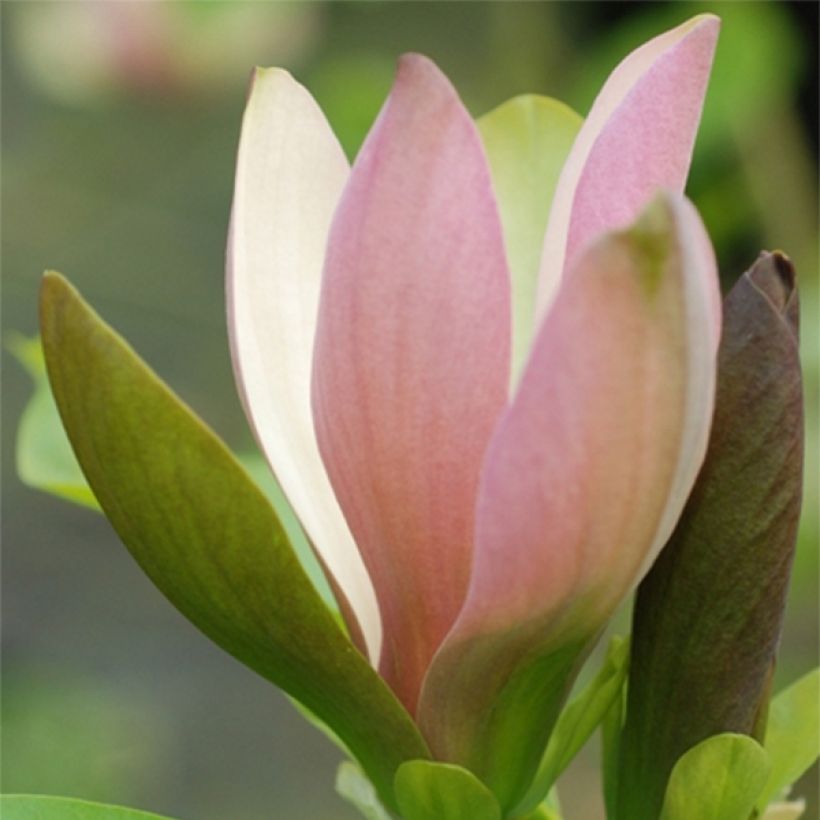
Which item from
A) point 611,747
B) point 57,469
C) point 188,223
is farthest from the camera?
point 188,223

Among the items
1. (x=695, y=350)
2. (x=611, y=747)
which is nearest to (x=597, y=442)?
(x=695, y=350)

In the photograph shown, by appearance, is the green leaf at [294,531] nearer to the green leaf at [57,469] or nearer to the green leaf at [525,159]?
the green leaf at [57,469]

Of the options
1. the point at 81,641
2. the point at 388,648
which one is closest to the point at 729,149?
the point at 81,641

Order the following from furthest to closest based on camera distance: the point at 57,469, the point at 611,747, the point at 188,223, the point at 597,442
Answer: the point at 188,223 → the point at 57,469 → the point at 611,747 → the point at 597,442

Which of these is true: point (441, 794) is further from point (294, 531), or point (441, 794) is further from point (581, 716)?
point (294, 531)

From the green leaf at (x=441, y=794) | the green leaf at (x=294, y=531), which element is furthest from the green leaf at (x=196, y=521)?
the green leaf at (x=294, y=531)

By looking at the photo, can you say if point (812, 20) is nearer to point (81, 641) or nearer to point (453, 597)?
point (81, 641)

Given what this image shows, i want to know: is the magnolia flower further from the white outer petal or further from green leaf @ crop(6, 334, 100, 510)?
green leaf @ crop(6, 334, 100, 510)
